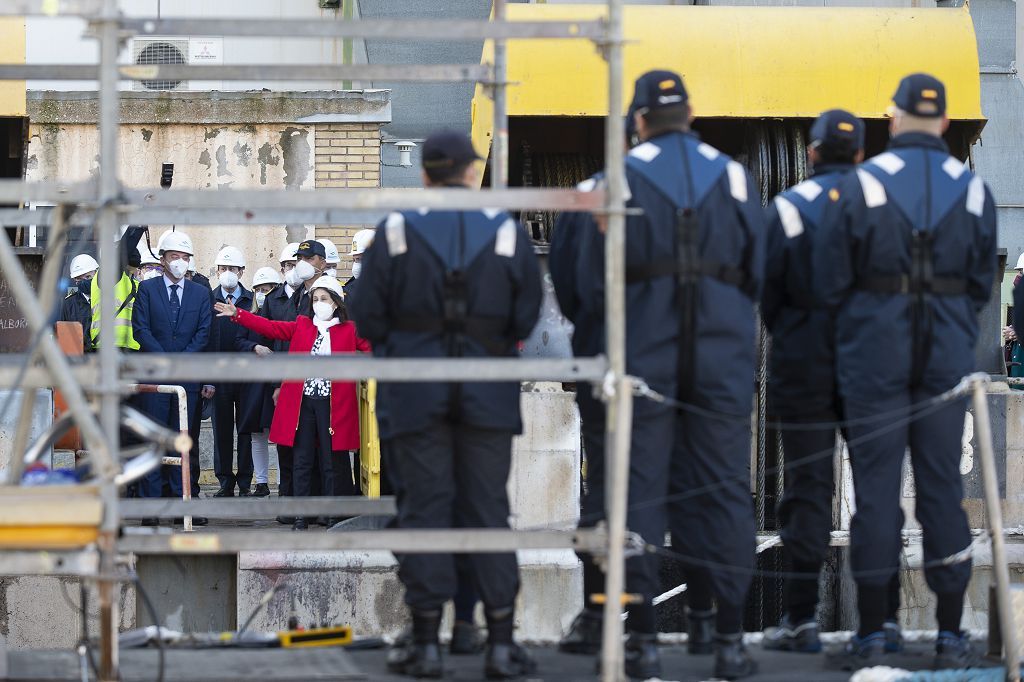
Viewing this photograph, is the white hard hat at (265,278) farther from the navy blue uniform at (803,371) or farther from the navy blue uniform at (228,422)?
the navy blue uniform at (803,371)

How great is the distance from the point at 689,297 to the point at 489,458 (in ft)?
3.22

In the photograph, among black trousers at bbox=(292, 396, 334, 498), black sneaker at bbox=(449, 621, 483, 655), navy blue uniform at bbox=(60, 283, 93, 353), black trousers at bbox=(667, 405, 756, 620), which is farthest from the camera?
navy blue uniform at bbox=(60, 283, 93, 353)

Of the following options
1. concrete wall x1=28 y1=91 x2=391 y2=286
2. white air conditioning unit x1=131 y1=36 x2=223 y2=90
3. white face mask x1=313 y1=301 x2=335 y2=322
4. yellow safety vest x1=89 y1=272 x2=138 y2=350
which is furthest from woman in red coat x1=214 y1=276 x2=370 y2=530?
white air conditioning unit x1=131 y1=36 x2=223 y2=90

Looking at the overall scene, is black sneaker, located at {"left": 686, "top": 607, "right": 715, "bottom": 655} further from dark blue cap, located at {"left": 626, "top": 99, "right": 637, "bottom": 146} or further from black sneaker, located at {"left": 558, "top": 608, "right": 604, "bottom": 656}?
dark blue cap, located at {"left": 626, "top": 99, "right": 637, "bottom": 146}

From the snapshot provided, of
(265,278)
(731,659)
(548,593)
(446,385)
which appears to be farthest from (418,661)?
(265,278)

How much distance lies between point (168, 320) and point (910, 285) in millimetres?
6609

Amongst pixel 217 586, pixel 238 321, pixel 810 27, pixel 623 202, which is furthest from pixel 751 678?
pixel 810 27

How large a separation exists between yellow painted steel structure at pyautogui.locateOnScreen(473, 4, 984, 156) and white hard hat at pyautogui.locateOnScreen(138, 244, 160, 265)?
2.77 meters

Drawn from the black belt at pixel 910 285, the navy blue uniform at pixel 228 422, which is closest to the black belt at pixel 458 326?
the black belt at pixel 910 285

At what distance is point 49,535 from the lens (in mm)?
5551

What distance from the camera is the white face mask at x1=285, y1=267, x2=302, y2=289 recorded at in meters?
12.2

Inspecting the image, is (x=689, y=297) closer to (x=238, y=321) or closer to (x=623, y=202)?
(x=623, y=202)

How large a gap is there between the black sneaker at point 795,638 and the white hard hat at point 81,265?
7.74 metres

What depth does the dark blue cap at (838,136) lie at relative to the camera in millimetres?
7129
